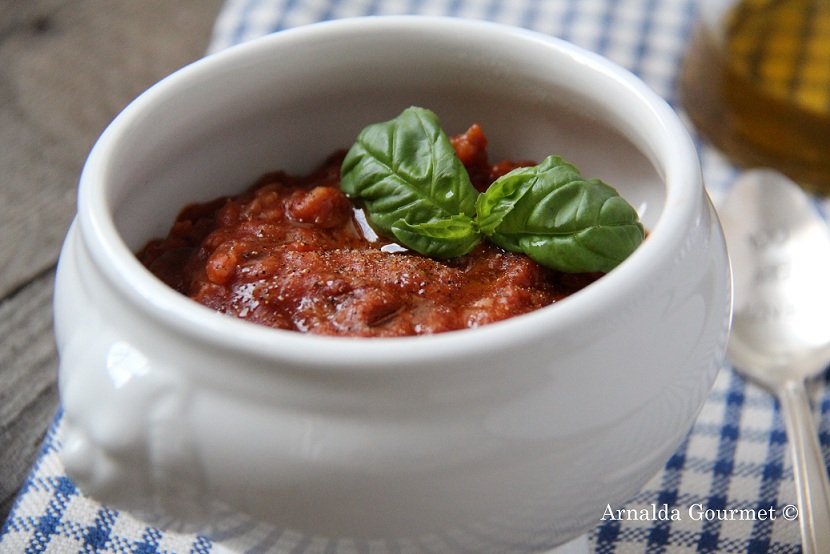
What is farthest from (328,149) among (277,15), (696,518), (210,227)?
(277,15)

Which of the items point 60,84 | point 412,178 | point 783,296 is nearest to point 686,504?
point 783,296

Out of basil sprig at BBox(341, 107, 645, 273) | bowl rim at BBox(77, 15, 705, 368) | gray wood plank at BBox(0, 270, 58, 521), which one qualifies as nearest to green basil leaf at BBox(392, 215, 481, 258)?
basil sprig at BBox(341, 107, 645, 273)

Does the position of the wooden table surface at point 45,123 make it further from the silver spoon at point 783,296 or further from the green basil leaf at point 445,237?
the silver spoon at point 783,296

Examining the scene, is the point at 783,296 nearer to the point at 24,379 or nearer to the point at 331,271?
the point at 331,271

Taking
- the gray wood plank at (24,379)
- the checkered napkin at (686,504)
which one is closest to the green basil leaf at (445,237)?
the checkered napkin at (686,504)

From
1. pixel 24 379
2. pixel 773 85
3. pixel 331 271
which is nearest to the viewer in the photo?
pixel 331 271

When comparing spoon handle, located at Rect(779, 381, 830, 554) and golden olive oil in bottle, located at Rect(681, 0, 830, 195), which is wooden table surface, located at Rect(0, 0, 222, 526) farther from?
golden olive oil in bottle, located at Rect(681, 0, 830, 195)
